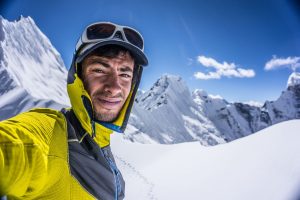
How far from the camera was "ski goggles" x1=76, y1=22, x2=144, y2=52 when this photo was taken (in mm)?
2096

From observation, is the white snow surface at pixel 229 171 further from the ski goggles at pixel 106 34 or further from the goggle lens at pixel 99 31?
the goggle lens at pixel 99 31

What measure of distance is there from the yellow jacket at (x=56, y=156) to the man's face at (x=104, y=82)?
0.07 metres

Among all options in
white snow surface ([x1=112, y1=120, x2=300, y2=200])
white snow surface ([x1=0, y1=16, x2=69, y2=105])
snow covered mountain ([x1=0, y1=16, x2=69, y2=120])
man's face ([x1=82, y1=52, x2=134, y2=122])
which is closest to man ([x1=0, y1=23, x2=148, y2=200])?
man's face ([x1=82, y1=52, x2=134, y2=122])

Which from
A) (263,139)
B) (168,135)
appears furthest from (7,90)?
(168,135)

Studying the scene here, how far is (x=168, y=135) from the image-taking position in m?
175

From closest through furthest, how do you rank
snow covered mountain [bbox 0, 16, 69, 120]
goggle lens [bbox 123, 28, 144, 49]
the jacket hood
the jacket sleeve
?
the jacket sleeve < the jacket hood < goggle lens [bbox 123, 28, 144, 49] < snow covered mountain [bbox 0, 16, 69, 120]

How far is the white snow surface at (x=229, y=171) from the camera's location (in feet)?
26.9

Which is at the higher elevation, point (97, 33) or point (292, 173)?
point (97, 33)

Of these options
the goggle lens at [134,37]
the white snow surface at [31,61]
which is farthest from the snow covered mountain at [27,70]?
the goggle lens at [134,37]

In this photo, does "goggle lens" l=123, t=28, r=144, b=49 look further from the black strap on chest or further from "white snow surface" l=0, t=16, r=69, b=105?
"white snow surface" l=0, t=16, r=69, b=105

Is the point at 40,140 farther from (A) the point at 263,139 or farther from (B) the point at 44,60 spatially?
(B) the point at 44,60

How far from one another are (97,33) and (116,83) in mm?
383

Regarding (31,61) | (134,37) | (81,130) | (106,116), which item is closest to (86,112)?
(81,130)

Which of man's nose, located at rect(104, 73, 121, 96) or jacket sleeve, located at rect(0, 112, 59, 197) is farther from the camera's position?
man's nose, located at rect(104, 73, 121, 96)
